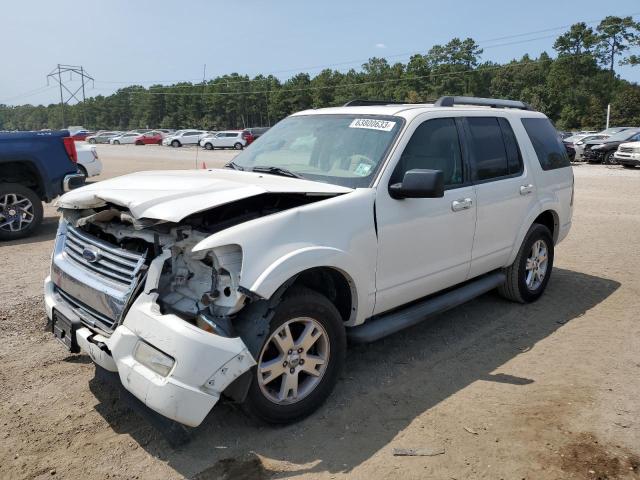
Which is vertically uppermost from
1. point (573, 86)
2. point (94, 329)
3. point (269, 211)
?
point (573, 86)

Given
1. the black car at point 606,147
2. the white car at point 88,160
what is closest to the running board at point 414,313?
the white car at point 88,160

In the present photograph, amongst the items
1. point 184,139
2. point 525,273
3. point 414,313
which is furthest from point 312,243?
point 184,139

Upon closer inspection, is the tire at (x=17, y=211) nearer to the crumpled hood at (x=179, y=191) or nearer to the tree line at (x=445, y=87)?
the crumpled hood at (x=179, y=191)

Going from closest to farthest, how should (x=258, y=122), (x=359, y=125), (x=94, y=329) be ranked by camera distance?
(x=94, y=329)
(x=359, y=125)
(x=258, y=122)

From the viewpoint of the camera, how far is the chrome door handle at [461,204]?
4411 millimetres

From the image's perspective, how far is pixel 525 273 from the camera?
5.63m

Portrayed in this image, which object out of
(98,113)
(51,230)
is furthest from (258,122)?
(51,230)

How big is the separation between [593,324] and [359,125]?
297cm

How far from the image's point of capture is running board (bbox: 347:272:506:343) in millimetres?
3869

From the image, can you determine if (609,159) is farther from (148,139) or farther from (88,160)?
(148,139)

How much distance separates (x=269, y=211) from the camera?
3.61m

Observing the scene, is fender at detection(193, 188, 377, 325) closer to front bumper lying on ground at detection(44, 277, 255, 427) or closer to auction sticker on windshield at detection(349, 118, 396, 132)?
front bumper lying on ground at detection(44, 277, 255, 427)

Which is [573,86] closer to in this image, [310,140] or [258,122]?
[258,122]

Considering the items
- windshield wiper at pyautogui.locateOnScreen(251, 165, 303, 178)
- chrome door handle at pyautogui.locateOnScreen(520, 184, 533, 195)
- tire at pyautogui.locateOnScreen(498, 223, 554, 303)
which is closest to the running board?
tire at pyautogui.locateOnScreen(498, 223, 554, 303)
